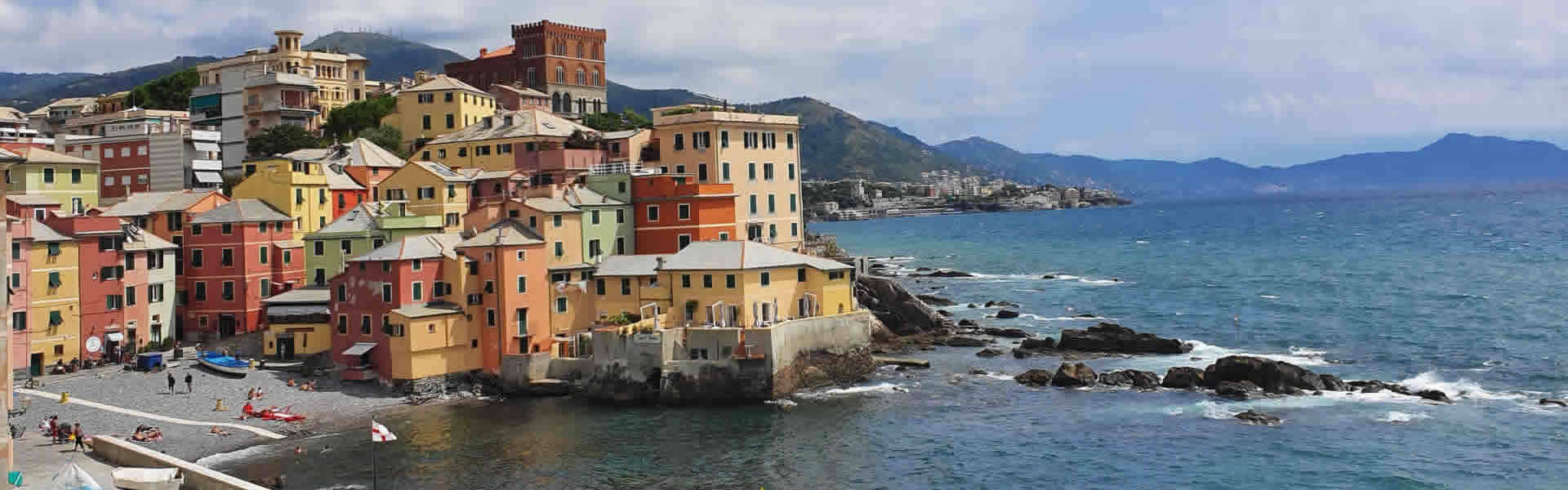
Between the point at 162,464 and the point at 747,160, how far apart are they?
152 feet

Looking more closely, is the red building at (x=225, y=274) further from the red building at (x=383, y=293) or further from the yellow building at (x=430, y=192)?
the red building at (x=383, y=293)

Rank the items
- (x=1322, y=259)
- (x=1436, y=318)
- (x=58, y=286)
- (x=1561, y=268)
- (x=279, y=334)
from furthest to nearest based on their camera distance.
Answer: (x=1322, y=259) → (x=1561, y=268) → (x=1436, y=318) → (x=279, y=334) → (x=58, y=286)

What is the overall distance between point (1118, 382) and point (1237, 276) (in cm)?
7412

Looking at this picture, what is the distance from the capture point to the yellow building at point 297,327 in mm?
68688

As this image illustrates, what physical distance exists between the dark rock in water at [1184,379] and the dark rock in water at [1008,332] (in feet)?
68.0

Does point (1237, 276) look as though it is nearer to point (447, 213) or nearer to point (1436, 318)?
point (1436, 318)

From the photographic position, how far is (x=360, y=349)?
63938mm

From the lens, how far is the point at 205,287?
241 ft

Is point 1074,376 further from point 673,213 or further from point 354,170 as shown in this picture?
point 354,170

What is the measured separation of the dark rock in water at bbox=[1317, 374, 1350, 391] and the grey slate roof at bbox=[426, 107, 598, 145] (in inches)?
1925

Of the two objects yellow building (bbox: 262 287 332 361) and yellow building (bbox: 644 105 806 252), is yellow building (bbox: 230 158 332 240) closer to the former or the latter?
yellow building (bbox: 262 287 332 361)

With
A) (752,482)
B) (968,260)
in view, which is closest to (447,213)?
(752,482)

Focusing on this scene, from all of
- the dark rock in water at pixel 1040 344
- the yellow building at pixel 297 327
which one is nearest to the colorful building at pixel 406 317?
the yellow building at pixel 297 327

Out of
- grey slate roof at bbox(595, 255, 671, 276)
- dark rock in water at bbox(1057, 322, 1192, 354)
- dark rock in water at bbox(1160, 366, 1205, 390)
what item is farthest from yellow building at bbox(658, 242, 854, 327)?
dark rock in water at bbox(1160, 366, 1205, 390)
